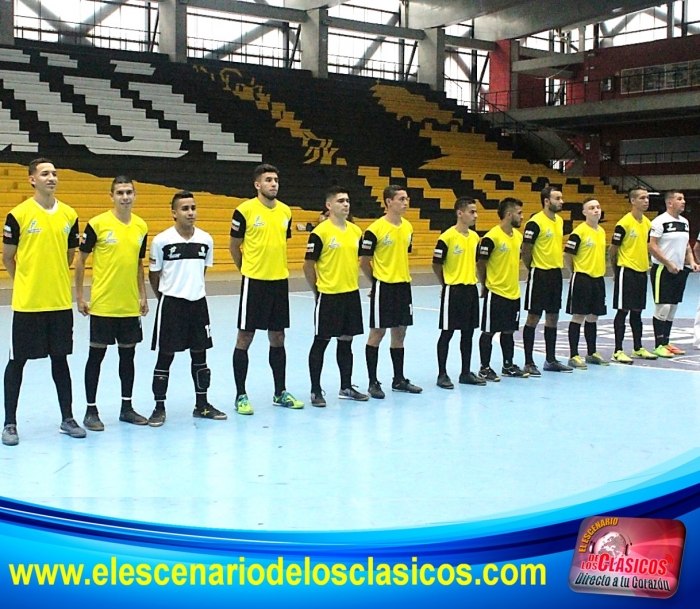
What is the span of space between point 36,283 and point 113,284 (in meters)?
0.54

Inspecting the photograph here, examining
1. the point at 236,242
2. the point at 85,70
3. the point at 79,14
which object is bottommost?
the point at 236,242

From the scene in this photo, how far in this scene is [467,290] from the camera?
23.6 ft

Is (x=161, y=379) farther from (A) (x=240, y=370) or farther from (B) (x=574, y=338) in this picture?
(B) (x=574, y=338)

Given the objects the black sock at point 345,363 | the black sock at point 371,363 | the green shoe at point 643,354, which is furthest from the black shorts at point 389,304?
the green shoe at point 643,354

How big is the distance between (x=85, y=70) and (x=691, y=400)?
19.5 meters

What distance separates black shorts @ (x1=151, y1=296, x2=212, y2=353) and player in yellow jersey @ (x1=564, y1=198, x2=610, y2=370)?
11.6ft

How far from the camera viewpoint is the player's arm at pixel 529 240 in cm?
777

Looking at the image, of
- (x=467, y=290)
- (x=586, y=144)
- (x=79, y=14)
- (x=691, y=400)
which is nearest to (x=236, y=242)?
(x=467, y=290)

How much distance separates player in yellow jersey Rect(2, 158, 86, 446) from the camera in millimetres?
5090

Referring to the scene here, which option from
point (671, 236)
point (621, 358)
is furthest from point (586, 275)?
point (671, 236)

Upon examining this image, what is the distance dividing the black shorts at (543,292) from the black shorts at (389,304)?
4.70ft

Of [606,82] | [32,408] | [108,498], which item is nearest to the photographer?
[108,498]

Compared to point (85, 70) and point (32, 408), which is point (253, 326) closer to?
point (32, 408)

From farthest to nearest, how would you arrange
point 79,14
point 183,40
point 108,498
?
point 79,14
point 183,40
point 108,498
